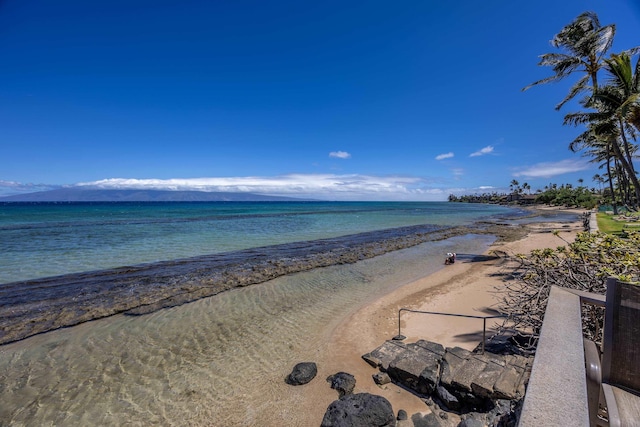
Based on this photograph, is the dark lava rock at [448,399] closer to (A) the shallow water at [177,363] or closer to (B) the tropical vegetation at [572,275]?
(B) the tropical vegetation at [572,275]

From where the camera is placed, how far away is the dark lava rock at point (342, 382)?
17.3 ft

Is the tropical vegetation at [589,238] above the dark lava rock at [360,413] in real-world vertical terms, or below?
above

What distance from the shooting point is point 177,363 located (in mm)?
6422

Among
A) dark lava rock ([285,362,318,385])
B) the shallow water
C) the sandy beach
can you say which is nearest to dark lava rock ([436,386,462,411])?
the sandy beach

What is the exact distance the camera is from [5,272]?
13.8m

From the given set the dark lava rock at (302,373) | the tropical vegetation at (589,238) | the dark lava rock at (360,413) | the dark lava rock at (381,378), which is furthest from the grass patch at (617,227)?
the dark lava rock at (302,373)

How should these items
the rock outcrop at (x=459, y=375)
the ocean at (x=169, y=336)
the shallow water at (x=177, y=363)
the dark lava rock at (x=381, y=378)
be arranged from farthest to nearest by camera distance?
the dark lava rock at (x=381, y=378), the ocean at (x=169, y=336), the shallow water at (x=177, y=363), the rock outcrop at (x=459, y=375)

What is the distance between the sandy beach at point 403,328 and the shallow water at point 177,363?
43 cm

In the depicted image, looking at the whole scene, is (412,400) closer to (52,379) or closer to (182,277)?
(52,379)

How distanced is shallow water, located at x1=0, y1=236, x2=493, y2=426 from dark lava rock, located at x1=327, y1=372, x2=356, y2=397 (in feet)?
2.62

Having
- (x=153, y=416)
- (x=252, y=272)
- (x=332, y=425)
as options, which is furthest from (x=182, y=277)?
(x=332, y=425)

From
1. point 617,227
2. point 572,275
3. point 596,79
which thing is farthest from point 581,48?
point 572,275

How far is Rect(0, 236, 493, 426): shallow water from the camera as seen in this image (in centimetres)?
500

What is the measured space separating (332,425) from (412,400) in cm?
165
